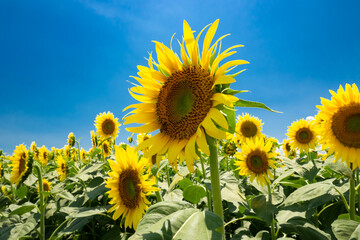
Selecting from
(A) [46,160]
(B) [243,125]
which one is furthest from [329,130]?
(A) [46,160]

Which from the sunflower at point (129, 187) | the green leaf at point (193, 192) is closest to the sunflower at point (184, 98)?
the green leaf at point (193, 192)

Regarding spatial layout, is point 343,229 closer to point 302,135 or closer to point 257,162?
point 257,162

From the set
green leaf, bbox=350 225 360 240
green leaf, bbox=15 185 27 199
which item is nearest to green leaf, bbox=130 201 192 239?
green leaf, bbox=350 225 360 240

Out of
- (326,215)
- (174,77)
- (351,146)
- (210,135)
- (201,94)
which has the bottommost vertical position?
(326,215)

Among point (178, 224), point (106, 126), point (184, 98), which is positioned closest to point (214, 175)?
point (178, 224)

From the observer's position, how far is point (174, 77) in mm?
2195

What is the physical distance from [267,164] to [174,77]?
10.2 feet

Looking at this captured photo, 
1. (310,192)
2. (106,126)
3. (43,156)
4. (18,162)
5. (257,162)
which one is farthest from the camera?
(43,156)

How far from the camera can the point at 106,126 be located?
7418 millimetres

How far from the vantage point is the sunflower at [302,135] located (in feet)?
21.6

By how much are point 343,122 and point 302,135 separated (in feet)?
11.1

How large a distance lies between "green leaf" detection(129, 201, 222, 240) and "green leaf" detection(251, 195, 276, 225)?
1384 mm

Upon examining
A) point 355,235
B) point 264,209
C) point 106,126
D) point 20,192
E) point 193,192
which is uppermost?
point 106,126

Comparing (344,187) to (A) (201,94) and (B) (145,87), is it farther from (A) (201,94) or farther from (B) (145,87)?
(B) (145,87)
